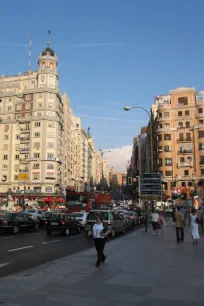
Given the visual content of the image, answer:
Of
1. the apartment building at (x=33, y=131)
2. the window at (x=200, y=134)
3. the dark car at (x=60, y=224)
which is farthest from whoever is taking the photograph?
the apartment building at (x=33, y=131)

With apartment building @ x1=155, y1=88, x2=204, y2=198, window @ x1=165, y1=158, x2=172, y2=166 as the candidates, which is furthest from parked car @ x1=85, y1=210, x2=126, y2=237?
window @ x1=165, y1=158, x2=172, y2=166

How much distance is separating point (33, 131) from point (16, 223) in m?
57.6

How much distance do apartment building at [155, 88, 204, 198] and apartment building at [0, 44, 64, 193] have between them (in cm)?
2646

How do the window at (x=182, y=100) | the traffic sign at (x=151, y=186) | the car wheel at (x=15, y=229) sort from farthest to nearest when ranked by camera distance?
the window at (x=182, y=100)
the traffic sign at (x=151, y=186)
the car wheel at (x=15, y=229)

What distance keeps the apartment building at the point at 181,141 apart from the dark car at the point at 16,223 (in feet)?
167

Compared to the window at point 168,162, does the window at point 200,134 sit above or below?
above

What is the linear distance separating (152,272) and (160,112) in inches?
2735

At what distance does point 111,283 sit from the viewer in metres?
7.35

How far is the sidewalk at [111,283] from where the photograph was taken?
598 centimetres

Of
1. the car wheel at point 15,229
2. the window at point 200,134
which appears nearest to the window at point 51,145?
the window at point 200,134

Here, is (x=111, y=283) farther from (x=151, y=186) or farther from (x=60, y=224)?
(x=151, y=186)

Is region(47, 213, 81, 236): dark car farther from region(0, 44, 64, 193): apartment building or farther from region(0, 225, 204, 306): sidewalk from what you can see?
region(0, 44, 64, 193): apartment building

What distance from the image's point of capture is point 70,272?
8734 mm

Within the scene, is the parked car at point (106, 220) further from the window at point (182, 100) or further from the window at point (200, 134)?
the window at point (182, 100)
